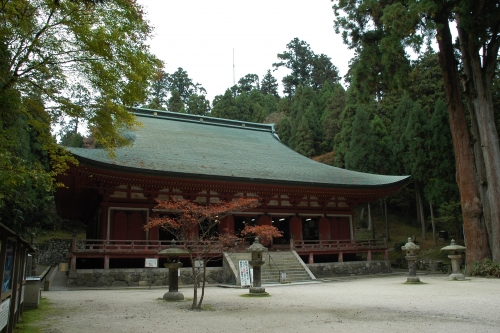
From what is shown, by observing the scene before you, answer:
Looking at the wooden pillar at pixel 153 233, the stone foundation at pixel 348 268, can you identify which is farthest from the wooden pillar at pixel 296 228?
the wooden pillar at pixel 153 233

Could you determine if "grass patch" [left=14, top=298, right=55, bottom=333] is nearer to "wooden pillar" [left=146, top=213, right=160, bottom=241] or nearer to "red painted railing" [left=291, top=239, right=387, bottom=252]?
"wooden pillar" [left=146, top=213, right=160, bottom=241]

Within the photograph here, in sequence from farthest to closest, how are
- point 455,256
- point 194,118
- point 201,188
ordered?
point 194,118, point 201,188, point 455,256

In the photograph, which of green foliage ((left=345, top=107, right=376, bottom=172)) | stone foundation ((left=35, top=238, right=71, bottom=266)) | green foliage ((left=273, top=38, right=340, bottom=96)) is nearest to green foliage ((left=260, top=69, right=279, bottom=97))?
green foliage ((left=273, top=38, right=340, bottom=96))

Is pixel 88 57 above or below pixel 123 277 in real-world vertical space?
above

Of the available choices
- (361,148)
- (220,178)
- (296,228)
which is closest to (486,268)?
(296,228)

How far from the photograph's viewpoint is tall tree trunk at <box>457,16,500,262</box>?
50.8 ft

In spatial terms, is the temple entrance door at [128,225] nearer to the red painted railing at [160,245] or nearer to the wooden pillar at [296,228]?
the red painted railing at [160,245]

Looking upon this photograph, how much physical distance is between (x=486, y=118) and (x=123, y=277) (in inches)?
622

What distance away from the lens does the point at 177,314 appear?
7984mm

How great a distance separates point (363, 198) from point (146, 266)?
11773 millimetres

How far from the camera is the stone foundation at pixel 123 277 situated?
1412 centimetres

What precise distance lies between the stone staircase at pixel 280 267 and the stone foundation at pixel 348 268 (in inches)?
43.1

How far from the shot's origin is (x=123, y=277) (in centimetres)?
1464

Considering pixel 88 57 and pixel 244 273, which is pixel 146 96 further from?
pixel 244 273
